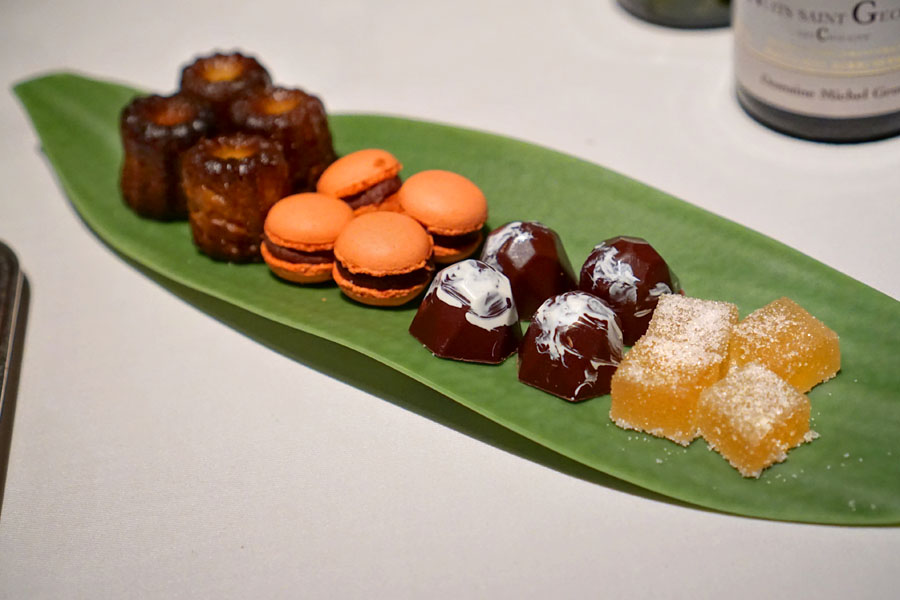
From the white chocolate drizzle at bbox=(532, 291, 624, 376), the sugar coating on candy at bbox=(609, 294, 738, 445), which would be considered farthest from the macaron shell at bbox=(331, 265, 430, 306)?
the sugar coating on candy at bbox=(609, 294, 738, 445)

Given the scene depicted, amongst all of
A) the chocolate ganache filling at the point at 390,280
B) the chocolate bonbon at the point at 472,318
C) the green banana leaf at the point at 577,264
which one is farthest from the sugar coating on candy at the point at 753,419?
the chocolate ganache filling at the point at 390,280

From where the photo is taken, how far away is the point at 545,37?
220cm

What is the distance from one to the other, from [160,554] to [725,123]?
1313 millimetres

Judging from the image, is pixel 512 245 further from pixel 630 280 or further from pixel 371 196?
pixel 371 196

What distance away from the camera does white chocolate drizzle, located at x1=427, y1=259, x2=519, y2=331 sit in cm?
117

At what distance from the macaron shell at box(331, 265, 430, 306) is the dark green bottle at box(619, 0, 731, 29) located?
1.14 m

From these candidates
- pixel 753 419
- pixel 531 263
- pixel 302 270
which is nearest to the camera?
pixel 753 419

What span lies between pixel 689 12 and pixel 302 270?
121 cm

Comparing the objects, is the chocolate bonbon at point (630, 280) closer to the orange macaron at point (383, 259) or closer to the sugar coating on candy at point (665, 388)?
the sugar coating on candy at point (665, 388)

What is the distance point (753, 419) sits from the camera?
0.99 meters

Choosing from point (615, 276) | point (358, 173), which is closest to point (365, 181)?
point (358, 173)

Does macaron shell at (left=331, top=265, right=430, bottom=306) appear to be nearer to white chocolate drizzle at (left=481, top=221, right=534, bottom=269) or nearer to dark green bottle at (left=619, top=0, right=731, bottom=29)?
white chocolate drizzle at (left=481, top=221, right=534, bottom=269)

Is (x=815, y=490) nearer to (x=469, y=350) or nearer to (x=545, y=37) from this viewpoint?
(x=469, y=350)

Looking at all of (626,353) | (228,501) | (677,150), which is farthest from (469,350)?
(677,150)
